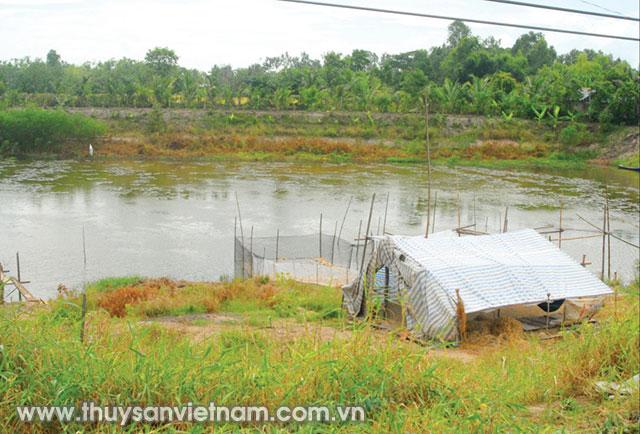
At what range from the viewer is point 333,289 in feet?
33.1

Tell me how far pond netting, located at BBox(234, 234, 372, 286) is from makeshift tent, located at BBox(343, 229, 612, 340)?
1.38 meters

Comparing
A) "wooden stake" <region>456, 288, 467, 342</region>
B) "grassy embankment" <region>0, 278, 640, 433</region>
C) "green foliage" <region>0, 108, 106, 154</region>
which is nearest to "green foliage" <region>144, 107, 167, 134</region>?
"green foliage" <region>0, 108, 106, 154</region>

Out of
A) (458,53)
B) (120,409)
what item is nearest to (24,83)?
(458,53)

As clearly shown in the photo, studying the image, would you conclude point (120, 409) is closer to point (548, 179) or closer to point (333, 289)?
point (333, 289)

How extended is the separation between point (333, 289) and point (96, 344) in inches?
257

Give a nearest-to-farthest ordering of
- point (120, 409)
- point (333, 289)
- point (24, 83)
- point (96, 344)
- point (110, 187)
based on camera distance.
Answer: point (120, 409) < point (96, 344) < point (333, 289) < point (110, 187) < point (24, 83)

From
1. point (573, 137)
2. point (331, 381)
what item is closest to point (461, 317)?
point (331, 381)

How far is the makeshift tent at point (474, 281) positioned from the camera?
26.1ft

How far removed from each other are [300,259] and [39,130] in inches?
778

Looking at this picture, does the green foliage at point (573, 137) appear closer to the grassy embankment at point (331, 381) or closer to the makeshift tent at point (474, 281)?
the makeshift tent at point (474, 281)

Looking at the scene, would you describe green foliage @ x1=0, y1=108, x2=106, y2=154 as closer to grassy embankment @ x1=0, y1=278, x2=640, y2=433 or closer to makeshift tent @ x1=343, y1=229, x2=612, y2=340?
makeshift tent @ x1=343, y1=229, x2=612, y2=340

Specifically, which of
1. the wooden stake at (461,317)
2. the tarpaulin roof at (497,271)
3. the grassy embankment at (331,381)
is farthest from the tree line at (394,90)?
the grassy embankment at (331,381)

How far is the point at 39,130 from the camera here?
27.4 meters

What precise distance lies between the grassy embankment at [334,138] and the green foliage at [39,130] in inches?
3.9
